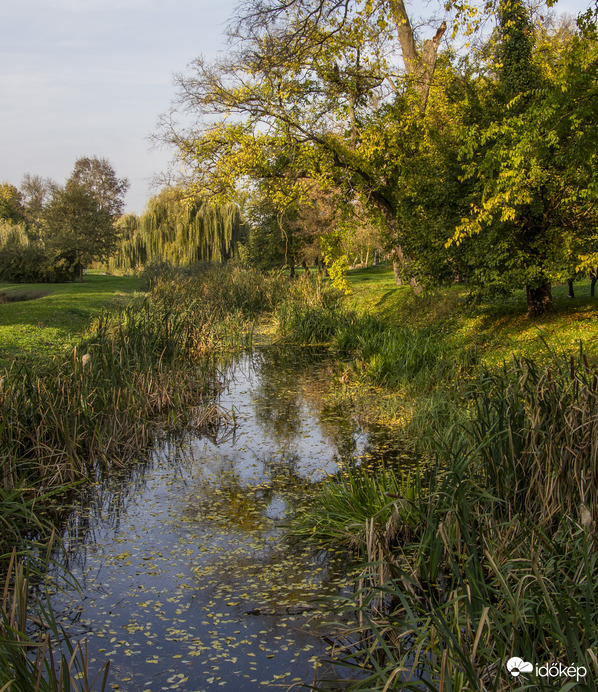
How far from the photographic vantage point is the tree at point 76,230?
1228 inches

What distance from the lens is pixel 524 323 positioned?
13.2 m

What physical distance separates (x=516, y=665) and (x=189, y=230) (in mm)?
30439

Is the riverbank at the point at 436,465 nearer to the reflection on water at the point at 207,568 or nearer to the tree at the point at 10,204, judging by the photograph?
the reflection on water at the point at 207,568

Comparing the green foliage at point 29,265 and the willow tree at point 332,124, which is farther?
the green foliage at point 29,265

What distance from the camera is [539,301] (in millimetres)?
13422

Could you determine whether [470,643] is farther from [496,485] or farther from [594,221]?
[594,221]

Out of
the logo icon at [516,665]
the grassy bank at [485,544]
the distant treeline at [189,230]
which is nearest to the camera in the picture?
the logo icon at [516,665]

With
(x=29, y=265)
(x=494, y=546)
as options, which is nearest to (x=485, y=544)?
(x=494, y=546)

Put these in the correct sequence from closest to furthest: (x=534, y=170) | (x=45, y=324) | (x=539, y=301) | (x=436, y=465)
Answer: (x=436, y=465) < (x=534, y=170) < (x=539, y=301) < (x=45, y=324)

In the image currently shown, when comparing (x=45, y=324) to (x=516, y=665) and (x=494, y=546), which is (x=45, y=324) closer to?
(x=494, y=546)

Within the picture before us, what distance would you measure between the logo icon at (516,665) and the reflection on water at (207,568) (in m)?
1.02

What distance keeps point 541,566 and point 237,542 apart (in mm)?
2535

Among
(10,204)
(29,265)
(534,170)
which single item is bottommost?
(29,265)

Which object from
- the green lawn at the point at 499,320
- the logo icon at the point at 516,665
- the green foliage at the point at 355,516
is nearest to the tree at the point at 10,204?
the green lawn at the point at 499,320
